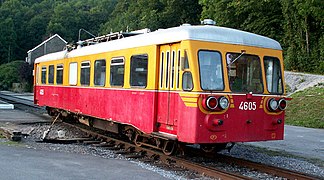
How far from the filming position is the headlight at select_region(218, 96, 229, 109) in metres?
9.09

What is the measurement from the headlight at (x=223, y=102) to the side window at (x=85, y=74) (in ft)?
20.3

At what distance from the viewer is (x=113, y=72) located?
1226cm

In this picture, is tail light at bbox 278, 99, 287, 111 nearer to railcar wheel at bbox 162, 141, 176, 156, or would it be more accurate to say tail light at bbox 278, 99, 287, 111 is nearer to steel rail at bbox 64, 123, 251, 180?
steel rail at bbox 64, 123, 251, 180

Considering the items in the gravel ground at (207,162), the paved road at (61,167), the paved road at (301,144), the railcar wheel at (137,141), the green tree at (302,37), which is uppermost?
the green tree at (302,37)

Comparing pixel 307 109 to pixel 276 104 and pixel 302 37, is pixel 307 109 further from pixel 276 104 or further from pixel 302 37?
pixel 302 37

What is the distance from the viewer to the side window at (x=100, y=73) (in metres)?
13.0

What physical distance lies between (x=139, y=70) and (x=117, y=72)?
133 cm

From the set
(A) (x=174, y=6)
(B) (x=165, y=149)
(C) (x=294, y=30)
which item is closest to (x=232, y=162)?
(B) (x=165, y=149)

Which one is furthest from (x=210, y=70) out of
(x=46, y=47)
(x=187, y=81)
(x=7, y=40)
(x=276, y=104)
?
(x=7, y=40)

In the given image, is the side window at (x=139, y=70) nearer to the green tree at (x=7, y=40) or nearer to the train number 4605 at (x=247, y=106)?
the train number 4605 at (x=247, y=106)

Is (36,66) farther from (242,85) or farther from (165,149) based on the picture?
(242,85)

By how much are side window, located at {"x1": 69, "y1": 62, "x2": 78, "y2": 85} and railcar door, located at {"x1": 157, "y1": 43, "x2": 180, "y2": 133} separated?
609cm

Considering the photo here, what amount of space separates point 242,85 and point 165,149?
242cm

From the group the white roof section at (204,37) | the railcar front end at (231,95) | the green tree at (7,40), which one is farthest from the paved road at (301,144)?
the green tree at (7,40)
